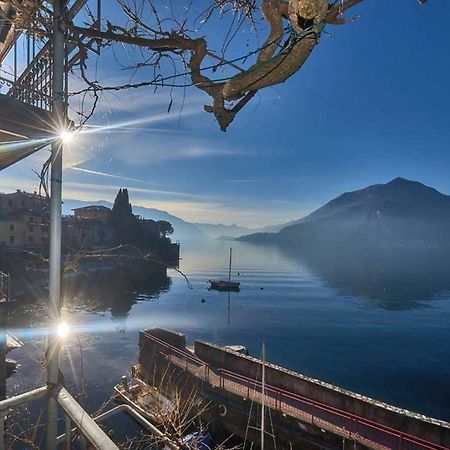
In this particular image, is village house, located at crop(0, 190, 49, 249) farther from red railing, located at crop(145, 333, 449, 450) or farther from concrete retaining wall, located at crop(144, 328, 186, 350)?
red railing, located at crop(145, 333, 449, 450)

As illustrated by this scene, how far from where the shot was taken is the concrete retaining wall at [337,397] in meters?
11.1

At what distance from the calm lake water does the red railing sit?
784cm

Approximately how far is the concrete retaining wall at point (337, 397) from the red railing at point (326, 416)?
50 cm

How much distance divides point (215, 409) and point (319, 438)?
16.2 ft

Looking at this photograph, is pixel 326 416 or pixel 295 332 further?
pixel 295 332

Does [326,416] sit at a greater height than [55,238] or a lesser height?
lesser

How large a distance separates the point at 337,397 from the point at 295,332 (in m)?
31.5

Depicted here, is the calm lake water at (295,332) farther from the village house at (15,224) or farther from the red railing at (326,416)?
the village house at (15,224)

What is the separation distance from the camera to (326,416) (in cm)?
1237

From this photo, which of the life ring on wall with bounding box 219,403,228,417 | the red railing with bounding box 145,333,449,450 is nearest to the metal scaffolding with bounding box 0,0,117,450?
the red railing with bounding box 145,333,449,450

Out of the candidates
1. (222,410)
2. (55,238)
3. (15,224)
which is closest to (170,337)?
(222,410)

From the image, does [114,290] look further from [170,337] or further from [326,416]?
[326,416]

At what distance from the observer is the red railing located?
33.6ft

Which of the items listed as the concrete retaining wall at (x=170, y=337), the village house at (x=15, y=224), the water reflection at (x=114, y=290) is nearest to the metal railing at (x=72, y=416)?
the concrete retaining wall at (x=170, y=337)
